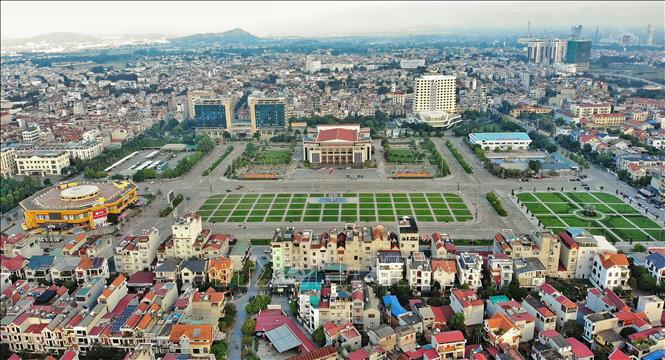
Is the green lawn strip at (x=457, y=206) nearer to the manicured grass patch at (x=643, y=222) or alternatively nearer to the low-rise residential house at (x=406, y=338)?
the manicured grass patch at (x=643, y=222)

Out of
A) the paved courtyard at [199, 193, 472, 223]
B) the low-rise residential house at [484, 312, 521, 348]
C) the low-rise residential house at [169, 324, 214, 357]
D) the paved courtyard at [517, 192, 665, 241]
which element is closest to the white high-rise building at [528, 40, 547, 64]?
the paved courtyard at [517, 192, 665, 241]

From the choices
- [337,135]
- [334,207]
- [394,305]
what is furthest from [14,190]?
[394,305]

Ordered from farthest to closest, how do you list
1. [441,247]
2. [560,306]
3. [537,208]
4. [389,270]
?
[537,208] < [441,247] < [389,270] < [560,306]

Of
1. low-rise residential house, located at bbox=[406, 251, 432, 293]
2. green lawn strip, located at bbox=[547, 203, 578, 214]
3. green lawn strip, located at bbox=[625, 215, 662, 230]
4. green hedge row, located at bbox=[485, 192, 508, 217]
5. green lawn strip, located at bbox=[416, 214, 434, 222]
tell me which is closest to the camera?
low-rise residential house, located at bbox=[406, 251, 432, 293]

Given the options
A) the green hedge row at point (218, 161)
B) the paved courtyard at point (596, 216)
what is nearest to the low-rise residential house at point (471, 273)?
the paved courtyard at point (596, 216)

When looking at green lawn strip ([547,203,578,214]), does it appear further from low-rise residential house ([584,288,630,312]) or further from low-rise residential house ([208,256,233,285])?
low-rise residential house ([208,256,233,285])

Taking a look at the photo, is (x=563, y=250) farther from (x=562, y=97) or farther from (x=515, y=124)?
(x=562, y=97)

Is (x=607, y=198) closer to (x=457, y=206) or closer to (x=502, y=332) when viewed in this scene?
(x=457, y=206)
